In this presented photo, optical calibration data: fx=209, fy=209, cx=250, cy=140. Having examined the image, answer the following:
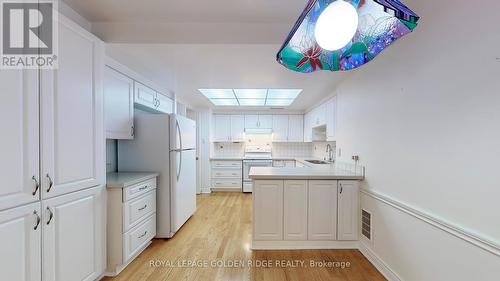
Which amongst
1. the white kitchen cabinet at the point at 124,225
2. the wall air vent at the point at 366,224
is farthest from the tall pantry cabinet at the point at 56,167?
the wall air vent at the point at 366,224

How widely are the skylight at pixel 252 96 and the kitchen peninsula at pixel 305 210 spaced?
182cm

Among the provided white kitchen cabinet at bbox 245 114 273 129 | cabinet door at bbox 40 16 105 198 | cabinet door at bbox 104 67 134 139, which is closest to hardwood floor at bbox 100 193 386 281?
cabinet door at bbox 40 16 105 198

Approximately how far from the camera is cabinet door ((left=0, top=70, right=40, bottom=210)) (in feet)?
3.84

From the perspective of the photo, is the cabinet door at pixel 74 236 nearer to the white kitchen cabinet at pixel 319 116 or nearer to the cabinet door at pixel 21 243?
the cabinet door at pixel 21 243

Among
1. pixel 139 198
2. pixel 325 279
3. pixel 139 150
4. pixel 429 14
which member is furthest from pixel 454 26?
pixel 139 150

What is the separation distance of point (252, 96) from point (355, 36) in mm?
3267

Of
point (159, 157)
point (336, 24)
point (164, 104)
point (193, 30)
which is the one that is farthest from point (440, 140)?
point (164, 104)

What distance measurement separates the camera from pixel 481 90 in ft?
3.81

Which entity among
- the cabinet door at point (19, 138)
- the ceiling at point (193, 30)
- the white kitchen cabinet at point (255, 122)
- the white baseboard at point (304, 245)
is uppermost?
the ceiling at point (193, 30)

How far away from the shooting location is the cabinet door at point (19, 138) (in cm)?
117

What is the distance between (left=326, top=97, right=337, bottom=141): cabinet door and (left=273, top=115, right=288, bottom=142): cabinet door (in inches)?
77.3

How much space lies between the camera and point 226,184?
5605 mm

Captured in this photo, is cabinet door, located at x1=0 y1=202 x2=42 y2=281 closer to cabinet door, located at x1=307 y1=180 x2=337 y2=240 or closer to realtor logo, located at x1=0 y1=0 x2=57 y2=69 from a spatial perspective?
realtor logo, located at x1=0 y1=0 x2=57 y2=69

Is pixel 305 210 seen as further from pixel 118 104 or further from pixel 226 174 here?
pixel 226 174
